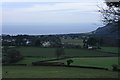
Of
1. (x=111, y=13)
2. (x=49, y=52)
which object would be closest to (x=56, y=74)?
(x=111, y=13)

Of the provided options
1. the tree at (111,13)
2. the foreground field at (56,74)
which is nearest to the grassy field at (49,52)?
the foreground field at (56,74)

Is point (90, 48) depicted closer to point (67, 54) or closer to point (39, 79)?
point (67, 54)

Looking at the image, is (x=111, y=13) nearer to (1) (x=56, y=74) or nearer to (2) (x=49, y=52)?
(1) (x=56, y=74)

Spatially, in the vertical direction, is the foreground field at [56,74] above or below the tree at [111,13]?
below

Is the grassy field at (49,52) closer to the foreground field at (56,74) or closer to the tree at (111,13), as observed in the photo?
the foreground field at (56,74)

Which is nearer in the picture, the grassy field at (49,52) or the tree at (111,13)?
the tree at (111,13)

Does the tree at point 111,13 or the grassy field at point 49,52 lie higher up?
the tree at point 111,13

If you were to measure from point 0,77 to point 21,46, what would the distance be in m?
15.8

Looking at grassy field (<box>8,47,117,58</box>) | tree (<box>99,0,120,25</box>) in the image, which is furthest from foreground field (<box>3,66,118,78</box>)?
grassy field (<box>8,47,117,58</box>)

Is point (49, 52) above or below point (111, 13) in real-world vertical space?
below

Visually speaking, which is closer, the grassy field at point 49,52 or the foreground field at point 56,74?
the foreground field at point 56,74

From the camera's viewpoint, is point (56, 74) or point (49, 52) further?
point (49, 52)

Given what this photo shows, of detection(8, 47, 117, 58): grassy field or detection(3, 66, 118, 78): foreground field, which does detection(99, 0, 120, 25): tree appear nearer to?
detection(3, 66, 118, 78): foreground field

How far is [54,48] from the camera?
23125mm
